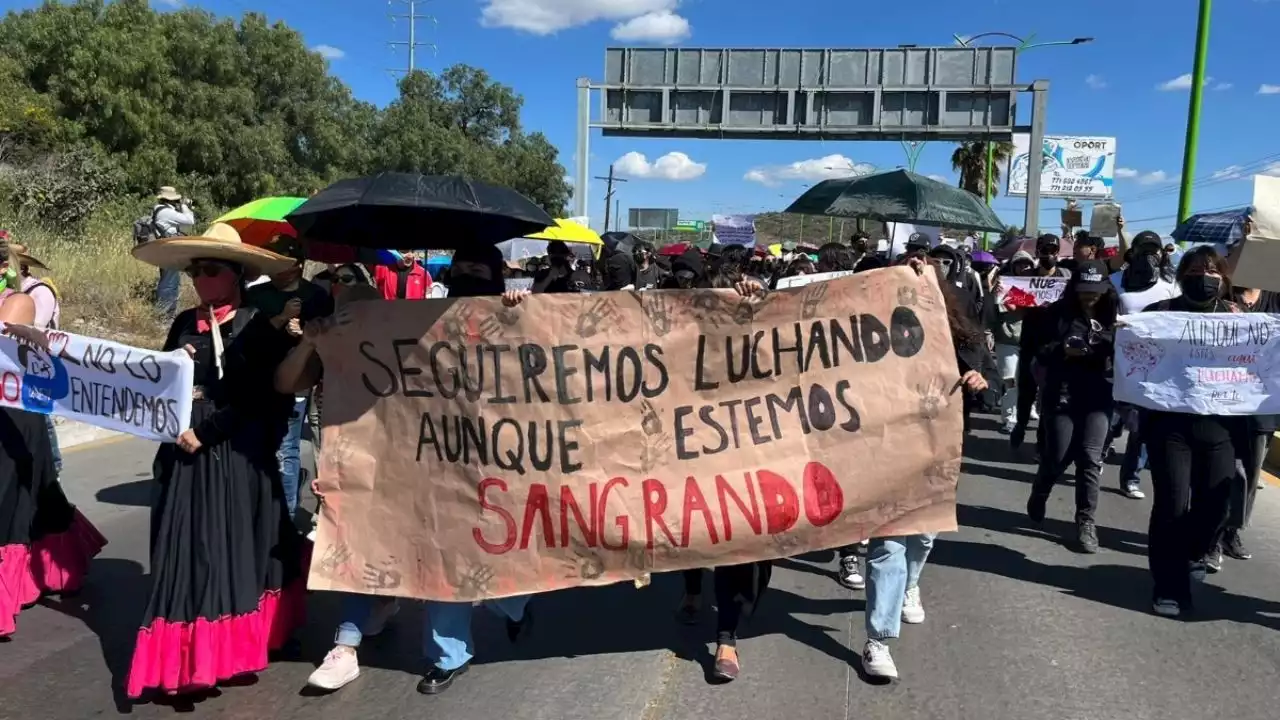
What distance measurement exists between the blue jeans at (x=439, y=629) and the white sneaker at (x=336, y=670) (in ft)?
0.13

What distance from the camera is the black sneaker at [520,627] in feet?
13.7

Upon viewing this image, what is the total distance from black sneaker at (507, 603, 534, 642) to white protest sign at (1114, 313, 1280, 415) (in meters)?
3.14

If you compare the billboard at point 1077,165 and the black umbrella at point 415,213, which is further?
the billboard at point 1077,165

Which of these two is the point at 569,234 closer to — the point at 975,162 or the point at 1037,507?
the point at 1037,507

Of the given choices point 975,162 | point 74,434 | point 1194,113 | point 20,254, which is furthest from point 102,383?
point 975,162

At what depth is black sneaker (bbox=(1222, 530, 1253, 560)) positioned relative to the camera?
552cm

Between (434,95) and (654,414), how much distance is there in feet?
156

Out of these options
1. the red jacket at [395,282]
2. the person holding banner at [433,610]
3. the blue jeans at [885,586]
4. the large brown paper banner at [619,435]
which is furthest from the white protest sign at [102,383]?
the red jacket at [395,282]

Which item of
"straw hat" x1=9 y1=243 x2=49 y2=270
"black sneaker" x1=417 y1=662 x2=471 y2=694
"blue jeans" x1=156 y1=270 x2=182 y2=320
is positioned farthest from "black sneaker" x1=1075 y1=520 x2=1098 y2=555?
"blue jeans" x1=156 y1=270 x2=182 y2=320

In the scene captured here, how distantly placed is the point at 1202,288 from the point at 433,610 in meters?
3.98

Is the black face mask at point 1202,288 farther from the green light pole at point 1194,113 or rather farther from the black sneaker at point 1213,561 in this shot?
the green light pole at point 1194,113

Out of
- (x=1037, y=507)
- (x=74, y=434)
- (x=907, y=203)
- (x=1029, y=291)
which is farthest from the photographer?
(x=74, y=434)

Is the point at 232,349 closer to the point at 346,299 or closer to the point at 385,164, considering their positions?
the point at 346,299

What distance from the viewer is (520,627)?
4.24m
